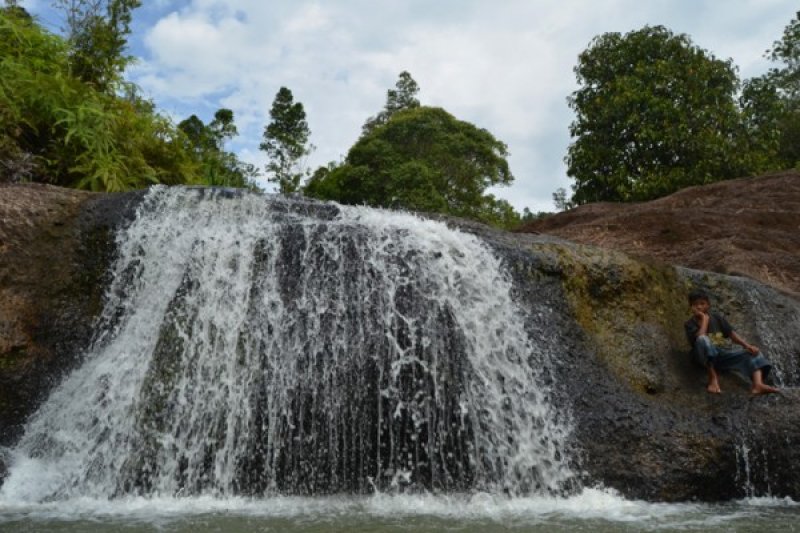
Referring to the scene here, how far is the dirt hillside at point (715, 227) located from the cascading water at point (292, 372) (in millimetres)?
5442

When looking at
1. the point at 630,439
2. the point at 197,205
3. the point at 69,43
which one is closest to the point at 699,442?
the point at 630,439

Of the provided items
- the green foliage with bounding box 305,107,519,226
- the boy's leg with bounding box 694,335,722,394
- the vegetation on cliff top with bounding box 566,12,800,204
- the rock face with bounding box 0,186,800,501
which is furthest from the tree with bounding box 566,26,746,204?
the boy's leg with bounding box 694,335,722,394

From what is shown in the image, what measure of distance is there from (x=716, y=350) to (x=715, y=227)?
719cm

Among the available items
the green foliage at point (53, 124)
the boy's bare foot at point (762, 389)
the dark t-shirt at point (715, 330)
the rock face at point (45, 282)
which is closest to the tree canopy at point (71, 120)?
the green foliage at point (53, 124)

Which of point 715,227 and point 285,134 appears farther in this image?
point 285,134

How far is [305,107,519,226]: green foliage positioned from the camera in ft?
96.7

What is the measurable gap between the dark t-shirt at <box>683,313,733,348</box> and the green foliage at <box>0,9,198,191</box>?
7769 millimetres

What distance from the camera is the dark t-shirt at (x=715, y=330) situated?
767cm

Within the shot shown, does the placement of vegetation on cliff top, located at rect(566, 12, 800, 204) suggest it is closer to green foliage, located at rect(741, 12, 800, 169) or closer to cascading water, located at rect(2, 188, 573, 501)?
green foliage, located at rect(741, 12, 800, 169)

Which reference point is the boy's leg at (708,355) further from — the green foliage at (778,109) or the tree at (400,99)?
the tree at (400,99)

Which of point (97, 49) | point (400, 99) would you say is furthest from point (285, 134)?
point (97, 49)

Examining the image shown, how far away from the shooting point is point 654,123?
18797 millimetres

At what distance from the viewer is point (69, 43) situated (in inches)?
452

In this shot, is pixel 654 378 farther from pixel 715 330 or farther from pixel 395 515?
pixel 395 515
